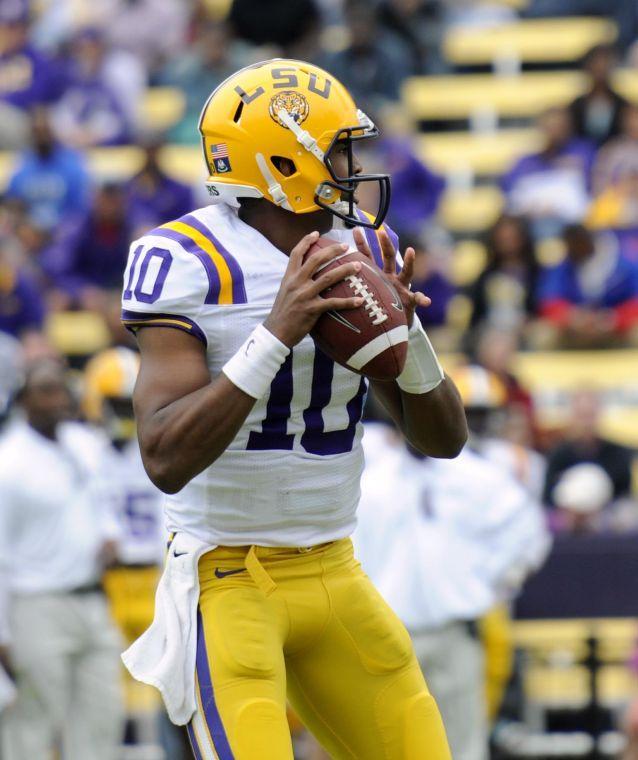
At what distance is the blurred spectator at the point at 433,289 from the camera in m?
9.57

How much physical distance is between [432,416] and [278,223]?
521 millimetres

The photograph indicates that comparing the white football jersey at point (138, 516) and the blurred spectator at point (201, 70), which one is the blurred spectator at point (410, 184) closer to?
the blurred spectator at point (201, 70)

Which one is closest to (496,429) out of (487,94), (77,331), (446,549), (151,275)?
(446,549)

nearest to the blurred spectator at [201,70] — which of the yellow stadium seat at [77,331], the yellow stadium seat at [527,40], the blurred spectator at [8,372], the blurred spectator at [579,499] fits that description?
the yellow stadium seat at [527,40]

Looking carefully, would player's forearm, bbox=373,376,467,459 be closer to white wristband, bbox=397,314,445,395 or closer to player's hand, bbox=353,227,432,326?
white wristband, bbox=397,314,445,395

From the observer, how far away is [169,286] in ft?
10.7

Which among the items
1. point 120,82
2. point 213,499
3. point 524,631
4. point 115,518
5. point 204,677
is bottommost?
point 524,631

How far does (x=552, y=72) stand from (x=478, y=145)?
100cm

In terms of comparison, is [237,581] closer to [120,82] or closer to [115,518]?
[115,518]

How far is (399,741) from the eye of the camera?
11.4 feet

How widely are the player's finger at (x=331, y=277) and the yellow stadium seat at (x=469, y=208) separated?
835 cm

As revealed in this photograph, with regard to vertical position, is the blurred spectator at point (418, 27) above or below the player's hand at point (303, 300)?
above

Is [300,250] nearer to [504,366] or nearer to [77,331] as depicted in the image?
[504,366]

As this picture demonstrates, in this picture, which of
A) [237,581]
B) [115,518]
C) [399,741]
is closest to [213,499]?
[237,581]
